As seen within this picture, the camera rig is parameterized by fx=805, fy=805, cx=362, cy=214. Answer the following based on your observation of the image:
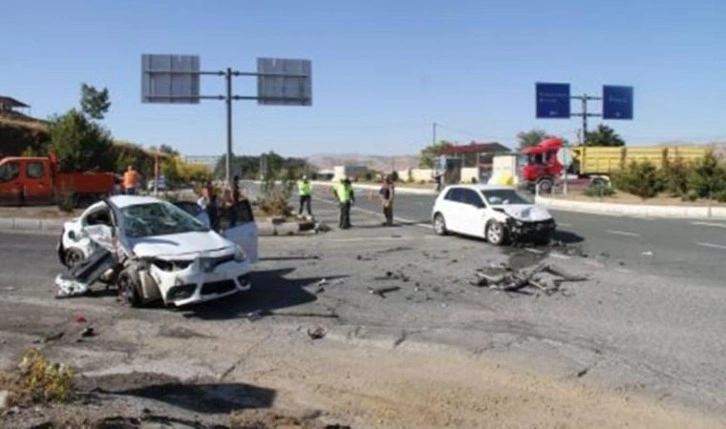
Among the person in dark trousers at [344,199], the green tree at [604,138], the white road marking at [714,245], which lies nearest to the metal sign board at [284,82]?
the person in dark trousers at [344,199]

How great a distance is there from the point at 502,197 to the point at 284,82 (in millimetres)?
12787

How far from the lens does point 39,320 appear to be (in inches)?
408

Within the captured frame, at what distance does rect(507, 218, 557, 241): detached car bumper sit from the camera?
19734 mm

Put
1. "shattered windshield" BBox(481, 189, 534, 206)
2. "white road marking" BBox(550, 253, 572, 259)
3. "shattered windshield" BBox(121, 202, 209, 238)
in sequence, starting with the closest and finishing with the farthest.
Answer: "shattered windshield" BBox(121, 202, 209, 238) < "white road marking" BBox(550, 253, 572, 259) < "shattered windshield" BBox(481, 189, 534, 206)

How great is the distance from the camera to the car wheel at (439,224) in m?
23.3

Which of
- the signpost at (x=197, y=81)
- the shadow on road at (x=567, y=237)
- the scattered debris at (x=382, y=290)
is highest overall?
the signpost at (x=197, y=81)

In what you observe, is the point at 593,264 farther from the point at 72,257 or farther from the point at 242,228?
the point at 72,257

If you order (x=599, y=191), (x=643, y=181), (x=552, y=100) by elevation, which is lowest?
(x=599, y=191)

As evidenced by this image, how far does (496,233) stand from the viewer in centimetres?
2022

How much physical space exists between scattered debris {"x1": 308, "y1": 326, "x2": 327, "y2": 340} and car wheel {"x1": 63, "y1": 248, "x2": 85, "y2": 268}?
5647mm

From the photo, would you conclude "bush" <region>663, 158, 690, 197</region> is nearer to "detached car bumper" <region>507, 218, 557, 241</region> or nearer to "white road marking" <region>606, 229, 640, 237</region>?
"white road marking" <region>606, 229, 640, 237</region>

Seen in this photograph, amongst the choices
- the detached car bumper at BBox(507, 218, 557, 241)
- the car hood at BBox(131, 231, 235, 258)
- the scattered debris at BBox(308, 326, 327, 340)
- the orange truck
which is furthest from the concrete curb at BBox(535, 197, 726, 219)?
the scattered debris at BBox(308, 326, 327, 340)

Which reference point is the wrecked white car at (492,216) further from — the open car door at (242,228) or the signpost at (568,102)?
the signpost at (568,102)

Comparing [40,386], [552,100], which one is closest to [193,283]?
[40,386]
